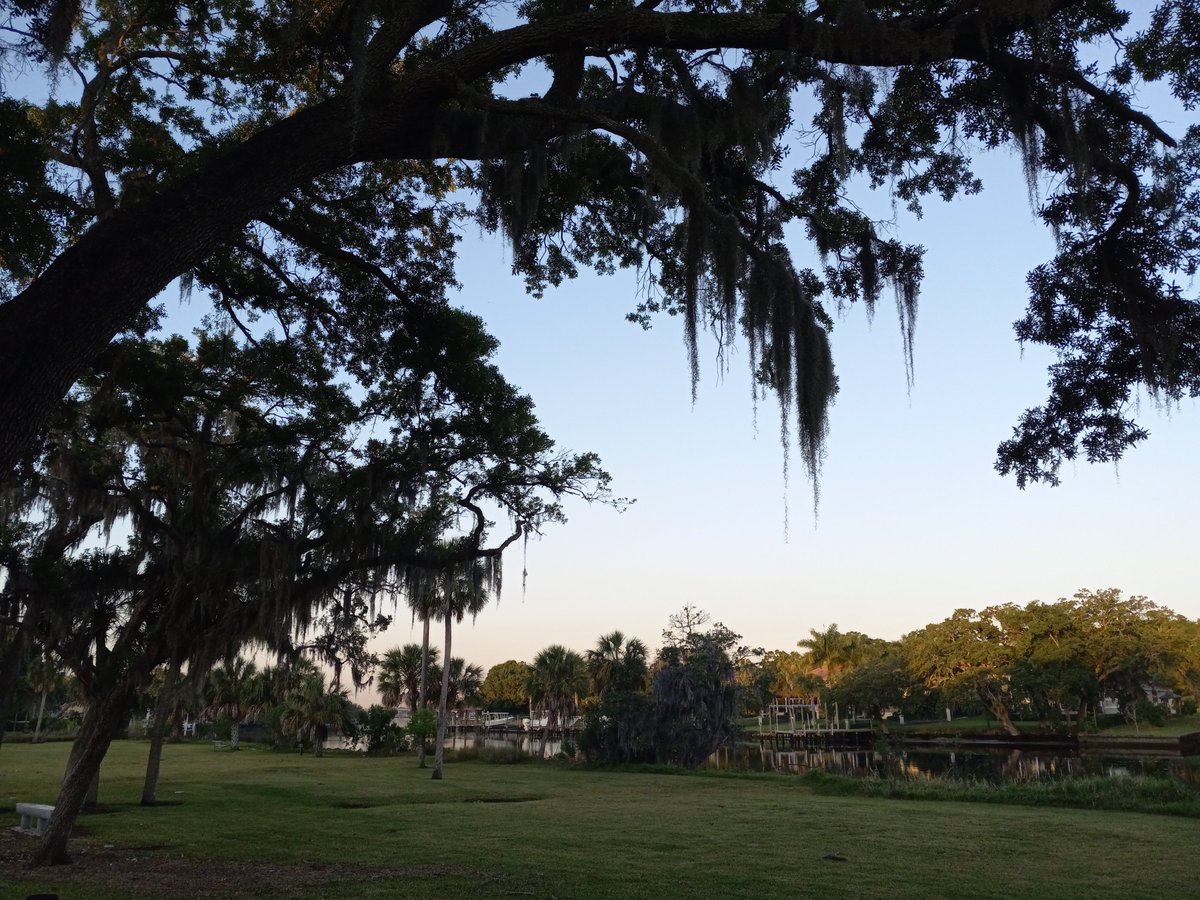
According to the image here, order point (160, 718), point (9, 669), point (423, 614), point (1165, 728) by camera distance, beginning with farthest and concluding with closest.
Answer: point (1165, 728), point (423, 614), point (160, 718), point (9, 669)

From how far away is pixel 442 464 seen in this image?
10.4 meters

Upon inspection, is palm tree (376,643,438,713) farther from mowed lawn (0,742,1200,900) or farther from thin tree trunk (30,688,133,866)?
thin tree trunk (30,688,133,866)

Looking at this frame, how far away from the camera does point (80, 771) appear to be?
30.8 ft

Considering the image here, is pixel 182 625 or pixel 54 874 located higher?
pixel 182 625

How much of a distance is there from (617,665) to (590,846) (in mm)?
28235

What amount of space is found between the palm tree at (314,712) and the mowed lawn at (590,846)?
716 inches

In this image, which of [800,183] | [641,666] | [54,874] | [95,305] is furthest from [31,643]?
[641,666]

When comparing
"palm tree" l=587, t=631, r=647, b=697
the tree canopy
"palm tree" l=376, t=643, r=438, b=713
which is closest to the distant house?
"palm tree" l=587, t=631, r=647, b=697

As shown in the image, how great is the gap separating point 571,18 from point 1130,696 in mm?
55978

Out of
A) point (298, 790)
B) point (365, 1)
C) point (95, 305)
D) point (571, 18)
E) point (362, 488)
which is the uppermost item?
point (365, 1)

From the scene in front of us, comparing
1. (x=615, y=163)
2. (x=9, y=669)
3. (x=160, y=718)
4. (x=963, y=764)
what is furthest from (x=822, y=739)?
(x=615, y=163)

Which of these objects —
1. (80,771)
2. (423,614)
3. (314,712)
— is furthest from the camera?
(314,712)

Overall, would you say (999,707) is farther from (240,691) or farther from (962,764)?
(240,691)

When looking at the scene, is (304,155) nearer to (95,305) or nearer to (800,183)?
(95,305)
